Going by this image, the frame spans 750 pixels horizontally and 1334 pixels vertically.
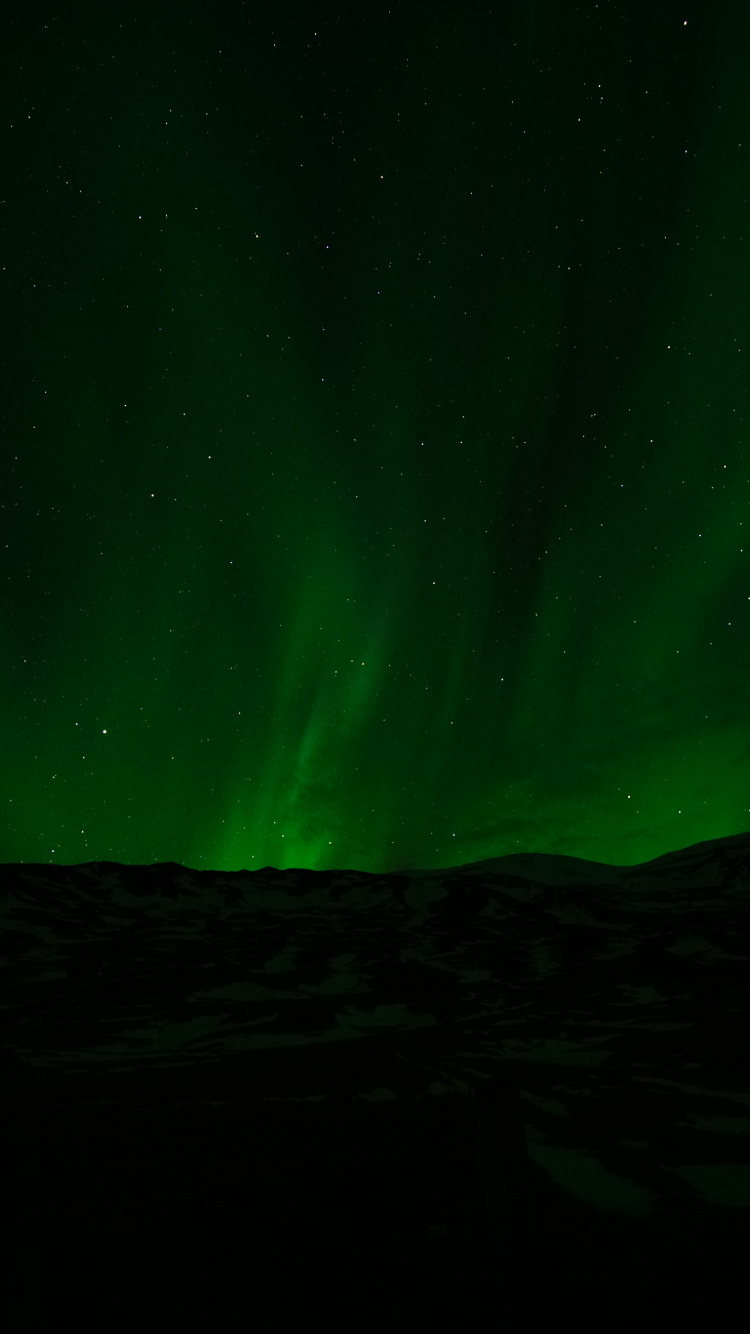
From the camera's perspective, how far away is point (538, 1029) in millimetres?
19078

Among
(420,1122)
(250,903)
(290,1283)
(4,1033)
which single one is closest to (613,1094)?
(420,1122)

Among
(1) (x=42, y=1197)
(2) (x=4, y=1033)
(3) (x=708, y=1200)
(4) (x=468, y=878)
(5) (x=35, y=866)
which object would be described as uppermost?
(5) (x=35, y=866)

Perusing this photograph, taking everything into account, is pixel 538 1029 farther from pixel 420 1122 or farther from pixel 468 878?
pixel 468 878

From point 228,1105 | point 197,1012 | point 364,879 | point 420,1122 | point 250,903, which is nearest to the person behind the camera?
point 420,1122

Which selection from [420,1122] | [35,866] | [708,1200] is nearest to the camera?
[708,1200]

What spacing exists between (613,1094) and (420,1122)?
167 inches

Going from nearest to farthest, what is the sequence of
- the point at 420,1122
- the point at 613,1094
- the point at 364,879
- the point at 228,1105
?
1. the point at 420,1122
2. the point at 228,1105
3. the point at 613,1094
4. the point at 364,879

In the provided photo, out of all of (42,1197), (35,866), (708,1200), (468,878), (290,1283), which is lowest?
(708,1200)

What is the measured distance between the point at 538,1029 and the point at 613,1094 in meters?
8.13

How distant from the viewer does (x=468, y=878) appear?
6334cm

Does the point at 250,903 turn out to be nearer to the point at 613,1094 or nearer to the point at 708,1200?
the point at 613,1094

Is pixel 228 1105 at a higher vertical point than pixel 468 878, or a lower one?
lower

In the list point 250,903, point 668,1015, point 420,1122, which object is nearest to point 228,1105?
point 420,1122

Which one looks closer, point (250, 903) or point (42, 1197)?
point (42, 1197)
